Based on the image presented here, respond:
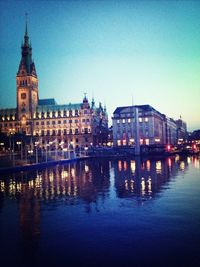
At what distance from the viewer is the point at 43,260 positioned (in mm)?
15766

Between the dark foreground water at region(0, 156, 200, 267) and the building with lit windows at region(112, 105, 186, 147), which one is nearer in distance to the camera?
the dark foreground water at region(0, 156, 200, 267)

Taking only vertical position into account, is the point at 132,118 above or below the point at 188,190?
above

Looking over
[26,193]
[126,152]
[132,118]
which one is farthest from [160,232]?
[132,118]

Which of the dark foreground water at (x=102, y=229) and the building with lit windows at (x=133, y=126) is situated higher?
the building with lit windows at (x=133, y=126)

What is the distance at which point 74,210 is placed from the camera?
27359 millimetres

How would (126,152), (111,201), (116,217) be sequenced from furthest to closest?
1. (126,152)
2. (111,201)
3. (116,217)

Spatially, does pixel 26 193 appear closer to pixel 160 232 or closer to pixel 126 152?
pixel 160 232

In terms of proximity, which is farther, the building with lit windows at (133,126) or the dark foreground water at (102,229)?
the building with lit windows at (133,126)

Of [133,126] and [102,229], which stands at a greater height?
[133,126]

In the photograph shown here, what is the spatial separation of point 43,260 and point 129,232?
6.59 m

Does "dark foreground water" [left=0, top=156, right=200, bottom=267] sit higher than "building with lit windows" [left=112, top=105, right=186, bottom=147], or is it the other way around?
"building with lit windows" [left=112, top=105, right=186, bottom=147]

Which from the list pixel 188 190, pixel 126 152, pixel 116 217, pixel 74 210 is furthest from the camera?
pixel 126 152

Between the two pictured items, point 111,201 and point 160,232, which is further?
point 111,201

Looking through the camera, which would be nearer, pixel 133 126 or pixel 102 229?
pixel 102 229
